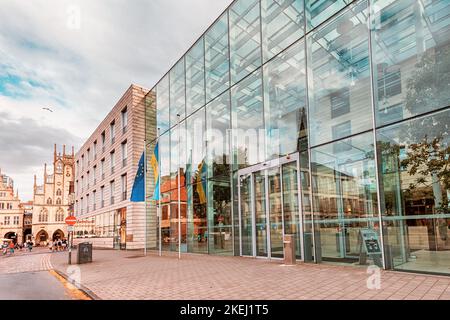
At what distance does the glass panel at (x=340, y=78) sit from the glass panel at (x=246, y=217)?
4.17m

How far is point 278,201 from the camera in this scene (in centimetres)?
1298

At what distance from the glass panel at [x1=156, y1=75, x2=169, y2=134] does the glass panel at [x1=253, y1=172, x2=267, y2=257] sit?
10175 millimetres

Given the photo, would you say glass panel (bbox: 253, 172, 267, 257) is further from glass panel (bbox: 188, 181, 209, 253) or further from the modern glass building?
glass panel (bbox: 188, 181, 209, 253)

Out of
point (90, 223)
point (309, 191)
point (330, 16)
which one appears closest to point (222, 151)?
point (309, 191)

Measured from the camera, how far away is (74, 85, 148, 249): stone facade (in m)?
26.1

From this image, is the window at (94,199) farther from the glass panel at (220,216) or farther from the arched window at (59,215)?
the arched window at (59,215)

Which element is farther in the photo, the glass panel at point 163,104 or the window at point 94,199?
the window at point 94,199

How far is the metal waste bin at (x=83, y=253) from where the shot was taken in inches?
615

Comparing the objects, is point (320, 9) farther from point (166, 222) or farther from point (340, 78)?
point (166, 222)

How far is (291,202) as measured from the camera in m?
12.3

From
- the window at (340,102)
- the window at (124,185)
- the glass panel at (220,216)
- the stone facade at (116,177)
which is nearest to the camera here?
the window at (340,102)

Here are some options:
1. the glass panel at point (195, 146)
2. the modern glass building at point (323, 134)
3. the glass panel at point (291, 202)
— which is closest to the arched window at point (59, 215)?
the modern glass building at point (323, 134)

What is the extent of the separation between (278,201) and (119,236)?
1947 centimetres

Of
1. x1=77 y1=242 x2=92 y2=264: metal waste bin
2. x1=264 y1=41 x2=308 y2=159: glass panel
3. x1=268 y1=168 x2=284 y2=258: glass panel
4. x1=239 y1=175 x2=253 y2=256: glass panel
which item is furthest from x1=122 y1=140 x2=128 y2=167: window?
x1=268 y1=168 x2=284 y2=258: glass panel
